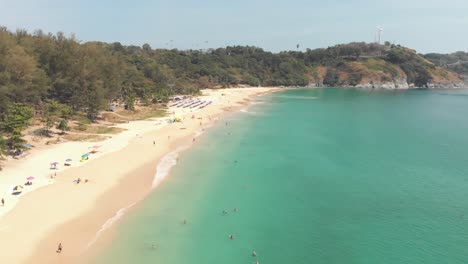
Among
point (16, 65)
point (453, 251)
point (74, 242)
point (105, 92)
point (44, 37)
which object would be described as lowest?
point (453, 251)

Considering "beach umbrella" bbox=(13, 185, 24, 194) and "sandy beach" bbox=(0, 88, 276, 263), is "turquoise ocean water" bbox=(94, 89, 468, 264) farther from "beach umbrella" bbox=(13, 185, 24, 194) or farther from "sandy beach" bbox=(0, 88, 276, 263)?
"beach umbrella" bbox=(13, 185, 24, 194)

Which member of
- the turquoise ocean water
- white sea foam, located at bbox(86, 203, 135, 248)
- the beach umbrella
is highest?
the beach umbrella

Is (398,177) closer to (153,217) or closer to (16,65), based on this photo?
(153,217)

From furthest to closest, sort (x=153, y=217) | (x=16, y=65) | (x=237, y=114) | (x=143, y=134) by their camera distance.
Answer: (x=237, y=114), (x=143, y=134), (x=16, y=65), (x=153, y=217)

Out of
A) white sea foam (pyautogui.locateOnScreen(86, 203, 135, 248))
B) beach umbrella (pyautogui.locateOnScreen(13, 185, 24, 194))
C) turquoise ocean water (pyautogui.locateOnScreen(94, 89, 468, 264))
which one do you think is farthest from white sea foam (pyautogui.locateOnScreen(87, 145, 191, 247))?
beach umbrella (pyautogui.locateOnScreen(13, 185, 24, 194))

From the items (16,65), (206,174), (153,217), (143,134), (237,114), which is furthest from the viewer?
(237,114)

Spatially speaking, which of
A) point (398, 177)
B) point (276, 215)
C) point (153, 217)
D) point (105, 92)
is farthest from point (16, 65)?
point (398, 177)

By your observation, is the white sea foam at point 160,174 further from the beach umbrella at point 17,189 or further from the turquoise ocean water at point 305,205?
the beach umbrella at point 17,189
